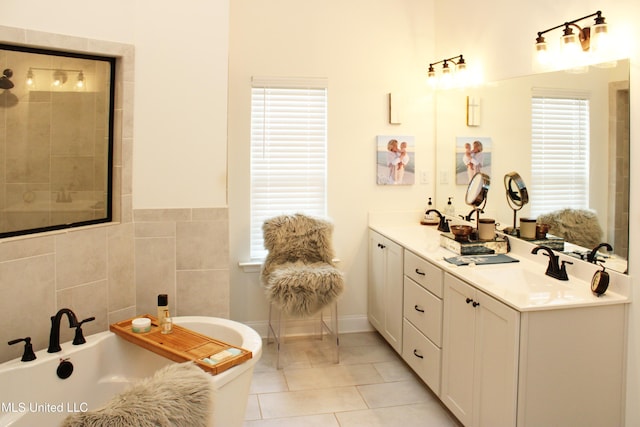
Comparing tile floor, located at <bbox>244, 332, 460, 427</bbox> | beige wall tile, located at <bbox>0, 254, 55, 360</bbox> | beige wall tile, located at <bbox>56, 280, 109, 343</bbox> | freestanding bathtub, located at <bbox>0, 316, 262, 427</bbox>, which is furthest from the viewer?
tile floor, located at <bbox>244, 332, 460, 427</bbox>

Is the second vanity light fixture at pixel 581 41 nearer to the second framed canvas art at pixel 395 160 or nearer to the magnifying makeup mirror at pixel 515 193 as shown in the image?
the magnifying makeup mirror at pixel 515 193

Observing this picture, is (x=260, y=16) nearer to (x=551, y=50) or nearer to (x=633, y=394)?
(x=551, y=50)

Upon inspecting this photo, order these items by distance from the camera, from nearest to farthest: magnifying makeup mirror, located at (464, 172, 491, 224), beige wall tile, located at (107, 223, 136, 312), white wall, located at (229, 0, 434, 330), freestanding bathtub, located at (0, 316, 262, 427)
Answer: freestanding bathtub, located at (0, 316, 262, 427), beige wall tile, located at (107, 223, 136, 312), magnifying makeup mirror, located at (464, 172, 491, 224), white wall, located at (229, 0, 434, 330)

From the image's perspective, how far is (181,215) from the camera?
2.93 m

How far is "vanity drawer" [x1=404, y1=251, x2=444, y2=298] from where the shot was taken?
9.52ft

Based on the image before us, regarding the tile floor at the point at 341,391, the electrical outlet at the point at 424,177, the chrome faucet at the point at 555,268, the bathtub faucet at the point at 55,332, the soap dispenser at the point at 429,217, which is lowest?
the tile floor at the point at 341,391

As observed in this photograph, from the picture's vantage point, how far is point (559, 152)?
280 centimetres

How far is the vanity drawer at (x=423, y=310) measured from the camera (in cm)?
291

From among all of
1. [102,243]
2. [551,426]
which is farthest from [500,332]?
[102,243]

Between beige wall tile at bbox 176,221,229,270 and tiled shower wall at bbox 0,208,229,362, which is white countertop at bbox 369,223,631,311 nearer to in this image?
beige wall tile at bbox 176,221,229,270

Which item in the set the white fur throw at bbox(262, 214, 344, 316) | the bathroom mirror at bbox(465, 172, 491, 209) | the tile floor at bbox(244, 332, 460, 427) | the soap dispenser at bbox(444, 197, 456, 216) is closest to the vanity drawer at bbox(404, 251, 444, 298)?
the white fur throw at bbox(262, 214, 344, 316)

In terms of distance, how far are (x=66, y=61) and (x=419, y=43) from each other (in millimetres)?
2748

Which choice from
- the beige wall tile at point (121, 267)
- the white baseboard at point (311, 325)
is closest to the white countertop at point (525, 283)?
the white baseboard at point (311, 325)

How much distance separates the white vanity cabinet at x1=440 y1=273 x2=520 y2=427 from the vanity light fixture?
5.68ft
